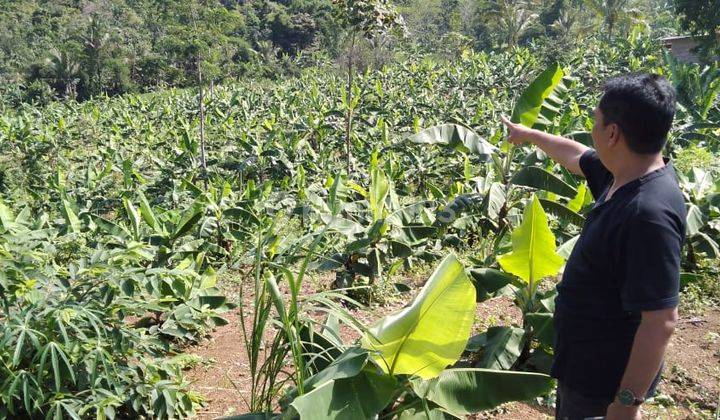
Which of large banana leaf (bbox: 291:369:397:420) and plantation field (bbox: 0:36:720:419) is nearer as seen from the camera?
large banana leaf (bbox: 291:369:397:420)

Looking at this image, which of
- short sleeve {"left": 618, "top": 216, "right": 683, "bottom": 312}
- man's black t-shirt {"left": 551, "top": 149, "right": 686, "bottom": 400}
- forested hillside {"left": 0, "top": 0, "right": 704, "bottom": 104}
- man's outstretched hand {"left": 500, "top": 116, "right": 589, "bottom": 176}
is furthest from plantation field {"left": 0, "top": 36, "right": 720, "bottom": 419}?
forested hillside {"left": 0, "top": 0, "right": 704, "bottom": 104}

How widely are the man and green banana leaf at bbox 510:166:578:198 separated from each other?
2302mm

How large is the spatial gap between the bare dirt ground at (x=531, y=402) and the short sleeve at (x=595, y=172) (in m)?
1.09

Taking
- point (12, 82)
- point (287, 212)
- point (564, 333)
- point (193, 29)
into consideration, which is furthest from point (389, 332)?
point (12, 82)

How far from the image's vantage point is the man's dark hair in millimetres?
1772

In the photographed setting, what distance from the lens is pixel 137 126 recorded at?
16.9m

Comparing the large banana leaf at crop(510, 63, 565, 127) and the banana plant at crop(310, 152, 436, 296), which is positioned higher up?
the large banana leaf at crop(510, 63, 565, 127)

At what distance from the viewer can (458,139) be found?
5.16 meters

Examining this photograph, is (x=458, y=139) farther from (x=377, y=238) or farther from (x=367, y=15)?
(x=367, y=15)

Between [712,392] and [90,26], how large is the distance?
3586 centimetres

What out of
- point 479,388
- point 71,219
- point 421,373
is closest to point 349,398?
point 421,373

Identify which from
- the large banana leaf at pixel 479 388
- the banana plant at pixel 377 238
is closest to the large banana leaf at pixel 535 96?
the banana plant at pixel 377 238

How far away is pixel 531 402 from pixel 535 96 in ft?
7.68

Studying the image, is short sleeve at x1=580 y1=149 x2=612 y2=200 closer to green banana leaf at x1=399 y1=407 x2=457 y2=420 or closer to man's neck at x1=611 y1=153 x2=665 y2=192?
man's neck at x1=611 y1=153 x2=665 y2=192
